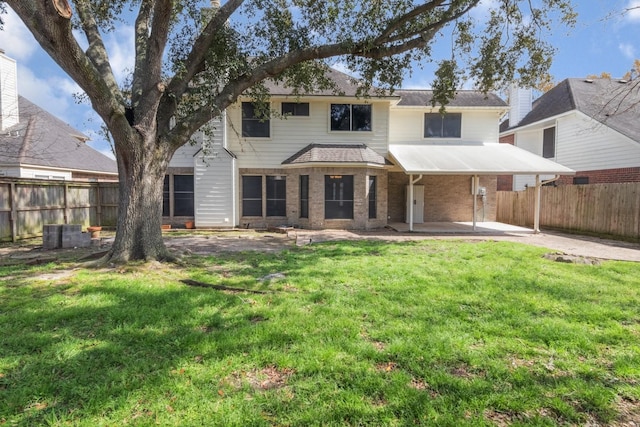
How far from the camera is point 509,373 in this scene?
3400 millimetres

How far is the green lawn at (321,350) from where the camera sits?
2.84 m

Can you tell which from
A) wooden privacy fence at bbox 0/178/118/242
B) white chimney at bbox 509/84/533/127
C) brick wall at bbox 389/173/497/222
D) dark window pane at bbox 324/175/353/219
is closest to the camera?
wooden privacy fence at bbox 0/178/118/242

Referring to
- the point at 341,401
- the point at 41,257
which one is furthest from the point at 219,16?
the point at 341,401

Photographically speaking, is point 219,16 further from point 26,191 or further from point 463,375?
point 26,191

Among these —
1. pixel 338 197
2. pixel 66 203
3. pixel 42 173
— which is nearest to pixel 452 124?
pixel 338 197

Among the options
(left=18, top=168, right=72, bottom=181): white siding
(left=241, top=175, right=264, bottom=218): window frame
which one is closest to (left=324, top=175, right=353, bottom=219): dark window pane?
(left=241, top=175, right=264, bottom=218): window frame

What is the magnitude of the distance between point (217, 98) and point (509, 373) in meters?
8.08

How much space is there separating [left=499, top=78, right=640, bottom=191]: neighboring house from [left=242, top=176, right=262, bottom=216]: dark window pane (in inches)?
582

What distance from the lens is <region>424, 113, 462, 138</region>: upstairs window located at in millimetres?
18250

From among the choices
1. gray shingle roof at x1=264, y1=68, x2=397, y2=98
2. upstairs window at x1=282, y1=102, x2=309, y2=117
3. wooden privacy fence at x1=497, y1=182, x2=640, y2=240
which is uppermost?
gray shingle roof at x1=264, y1=68, x2=397, y2=98

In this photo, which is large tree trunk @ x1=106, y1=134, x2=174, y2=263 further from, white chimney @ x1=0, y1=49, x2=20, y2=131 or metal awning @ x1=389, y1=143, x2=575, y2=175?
white chimney @ x1=0, y1=49, x2=20, y2=131

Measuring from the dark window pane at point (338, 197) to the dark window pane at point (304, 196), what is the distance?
88 cm

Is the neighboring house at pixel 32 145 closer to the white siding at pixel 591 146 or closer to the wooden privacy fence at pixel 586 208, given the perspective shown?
the wooden privacy fence at pixel 586 208

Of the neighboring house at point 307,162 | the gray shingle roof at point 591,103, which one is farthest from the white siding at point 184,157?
the gray shingle roof at point 591,103
